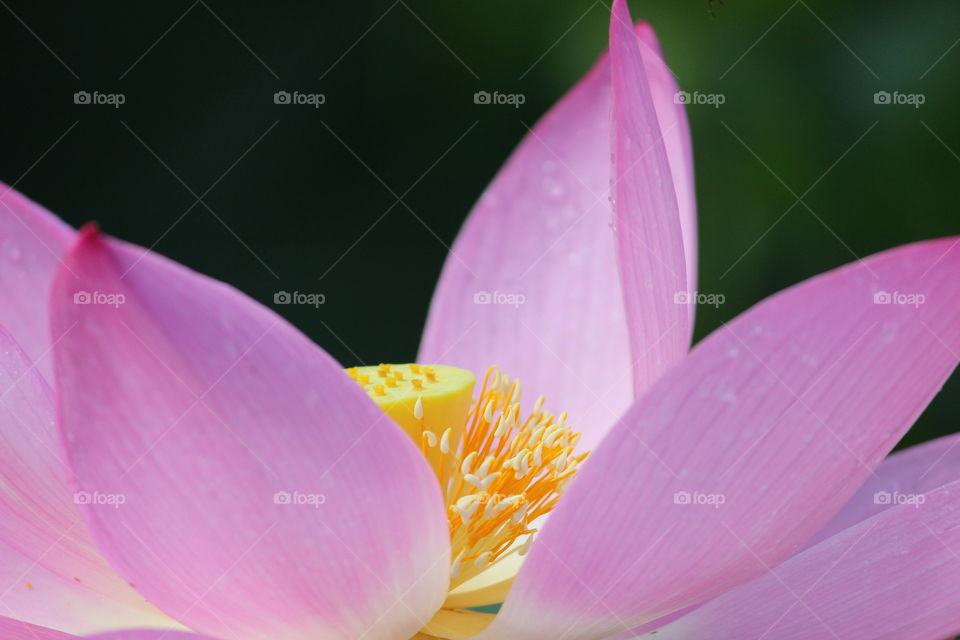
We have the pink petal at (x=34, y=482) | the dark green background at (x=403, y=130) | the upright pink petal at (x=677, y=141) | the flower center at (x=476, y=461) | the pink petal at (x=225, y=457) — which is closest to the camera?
the pink petal at (x=225, y=457)

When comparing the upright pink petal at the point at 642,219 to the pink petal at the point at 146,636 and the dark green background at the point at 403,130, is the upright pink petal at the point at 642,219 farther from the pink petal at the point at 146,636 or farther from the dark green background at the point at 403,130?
the dark green background at the point at 403,130

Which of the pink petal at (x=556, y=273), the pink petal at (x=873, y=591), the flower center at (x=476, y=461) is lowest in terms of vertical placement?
the pink petal at (x=873, y=591)

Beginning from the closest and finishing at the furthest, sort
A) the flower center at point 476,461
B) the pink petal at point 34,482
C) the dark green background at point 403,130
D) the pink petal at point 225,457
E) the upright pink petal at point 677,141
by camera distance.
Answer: the pink petal at point 225,457 < the pink petal at point 34,482 < the flower center at point 476,461 < the upright pink petal at point 677,141 < the dark green background at point 403,130

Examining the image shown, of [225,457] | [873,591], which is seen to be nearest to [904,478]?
[873,591]

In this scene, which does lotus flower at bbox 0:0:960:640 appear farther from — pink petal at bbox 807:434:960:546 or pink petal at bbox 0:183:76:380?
pink petal at bbox 807:434:960:546

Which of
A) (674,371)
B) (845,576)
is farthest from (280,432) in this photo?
(845,576)

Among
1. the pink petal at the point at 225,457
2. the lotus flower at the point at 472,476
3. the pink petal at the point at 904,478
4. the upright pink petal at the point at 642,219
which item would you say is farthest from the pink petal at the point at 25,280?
the pink petal at the point at 904,478

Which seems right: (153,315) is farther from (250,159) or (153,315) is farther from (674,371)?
(250,159)

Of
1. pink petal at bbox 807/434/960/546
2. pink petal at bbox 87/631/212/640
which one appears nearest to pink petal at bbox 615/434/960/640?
pink petal at bbox 807/434/960/546

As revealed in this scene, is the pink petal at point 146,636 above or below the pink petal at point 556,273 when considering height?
below
